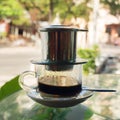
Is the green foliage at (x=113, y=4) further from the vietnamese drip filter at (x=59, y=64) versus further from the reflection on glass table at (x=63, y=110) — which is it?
the vietnamese drip filter at (x=59, y=64)

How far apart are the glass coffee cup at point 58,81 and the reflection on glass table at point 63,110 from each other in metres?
0.09

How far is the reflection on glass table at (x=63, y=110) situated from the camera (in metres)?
1.30

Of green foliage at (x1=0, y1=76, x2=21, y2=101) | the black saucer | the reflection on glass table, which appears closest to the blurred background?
the reflection on glass table

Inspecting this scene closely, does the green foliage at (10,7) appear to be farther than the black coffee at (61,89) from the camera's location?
Yes

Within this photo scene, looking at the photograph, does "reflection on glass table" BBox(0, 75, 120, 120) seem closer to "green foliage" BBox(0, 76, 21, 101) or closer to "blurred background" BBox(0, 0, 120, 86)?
"green foliage" BBox(0, 76, 21, 101)

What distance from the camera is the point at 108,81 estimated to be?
1.81 metres

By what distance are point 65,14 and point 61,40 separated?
19.0m

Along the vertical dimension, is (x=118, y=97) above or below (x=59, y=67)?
below

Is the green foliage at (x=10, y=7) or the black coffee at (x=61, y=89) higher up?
the green foliage at (x=10, y=7)

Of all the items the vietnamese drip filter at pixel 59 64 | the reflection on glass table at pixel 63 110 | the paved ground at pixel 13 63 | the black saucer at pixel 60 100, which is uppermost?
the vietnamese drip filter at pixel 59 64

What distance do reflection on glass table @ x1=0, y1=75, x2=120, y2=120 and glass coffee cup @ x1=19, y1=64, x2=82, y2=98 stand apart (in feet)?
0.30

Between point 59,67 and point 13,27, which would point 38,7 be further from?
point 59,67

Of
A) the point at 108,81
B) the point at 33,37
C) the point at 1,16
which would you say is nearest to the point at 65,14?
the point at 1,16

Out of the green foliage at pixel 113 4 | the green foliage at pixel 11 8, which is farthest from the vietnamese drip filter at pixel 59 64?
the green foliage at pixel 11 8
